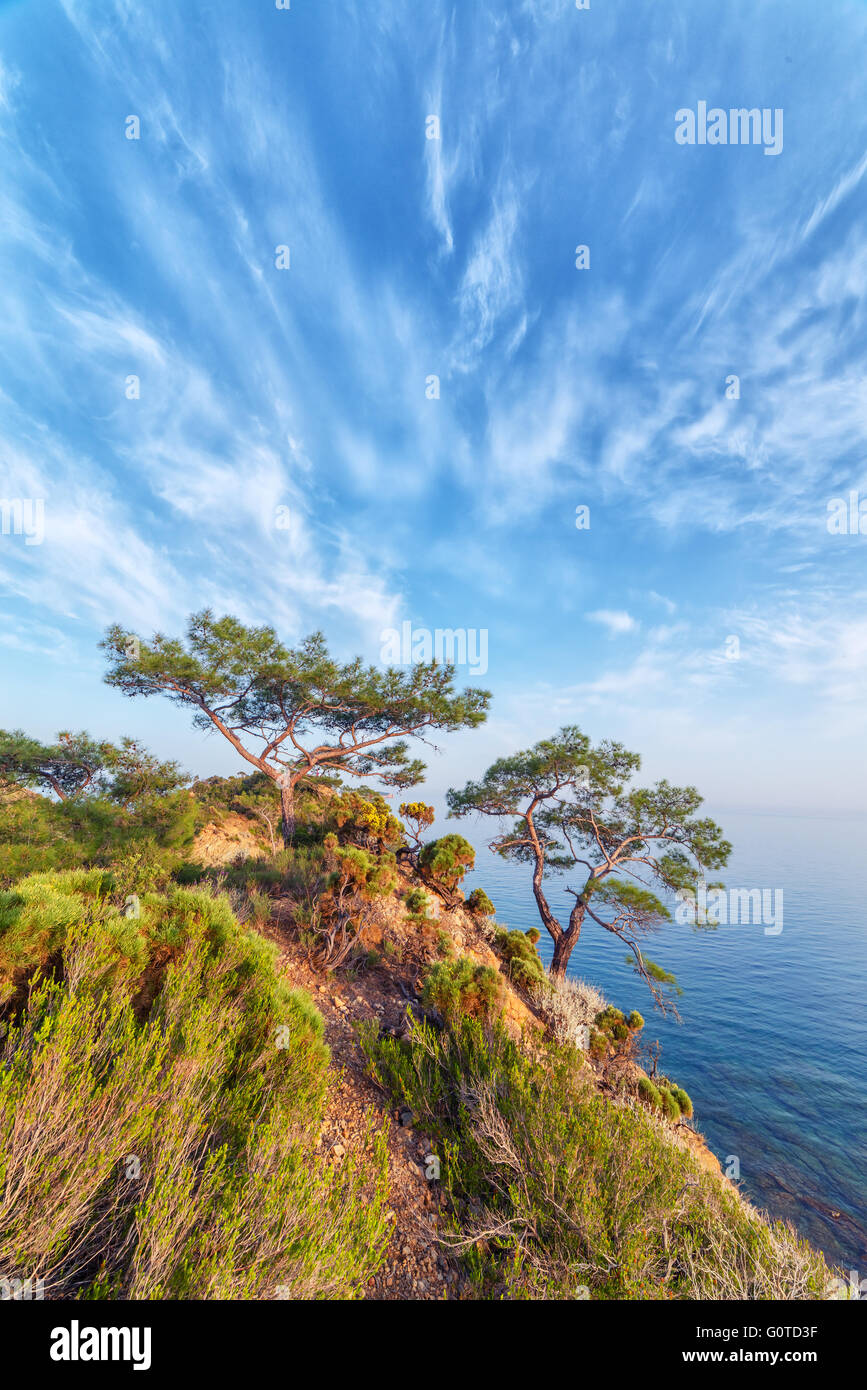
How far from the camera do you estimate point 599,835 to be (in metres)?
14.7

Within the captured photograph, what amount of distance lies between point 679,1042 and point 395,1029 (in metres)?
18.1

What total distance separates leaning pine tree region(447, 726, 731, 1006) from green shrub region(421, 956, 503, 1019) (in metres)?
7.72

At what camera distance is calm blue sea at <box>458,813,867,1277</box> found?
10.9m

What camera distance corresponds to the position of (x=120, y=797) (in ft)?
43.3

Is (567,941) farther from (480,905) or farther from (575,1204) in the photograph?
(575,1204)

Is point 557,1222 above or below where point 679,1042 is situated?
above

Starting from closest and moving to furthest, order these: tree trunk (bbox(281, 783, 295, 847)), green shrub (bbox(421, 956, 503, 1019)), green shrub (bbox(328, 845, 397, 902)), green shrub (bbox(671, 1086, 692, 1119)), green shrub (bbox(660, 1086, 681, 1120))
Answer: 1. green shrub (bbox(421, 956, 503, 1019))
2. green shrub (bbox(328, 845, 397, 902))
3. green shrub (bbox(660, 1086, 681, 1120))
4. green shrub (bbox(671, 1086, 692, 1119))
5. tree trunk (bbox(281, 783, 295, 847))

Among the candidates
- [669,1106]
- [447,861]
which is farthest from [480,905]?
[669,1106]

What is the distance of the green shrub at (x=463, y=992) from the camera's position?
6.16 meters

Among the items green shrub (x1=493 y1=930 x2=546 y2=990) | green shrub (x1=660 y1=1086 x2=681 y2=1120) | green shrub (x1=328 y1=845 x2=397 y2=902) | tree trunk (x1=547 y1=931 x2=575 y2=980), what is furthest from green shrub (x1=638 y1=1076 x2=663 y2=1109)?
green shrub (x1=328 y1=845 x2=397 y2=902)

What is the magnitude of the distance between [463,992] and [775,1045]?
64.8 ft

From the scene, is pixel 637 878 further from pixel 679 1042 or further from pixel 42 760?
pixel 42 760

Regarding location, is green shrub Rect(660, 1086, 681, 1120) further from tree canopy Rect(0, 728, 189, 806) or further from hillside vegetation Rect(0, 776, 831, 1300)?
tree canopy Rect(0, 728, 189, 806)
